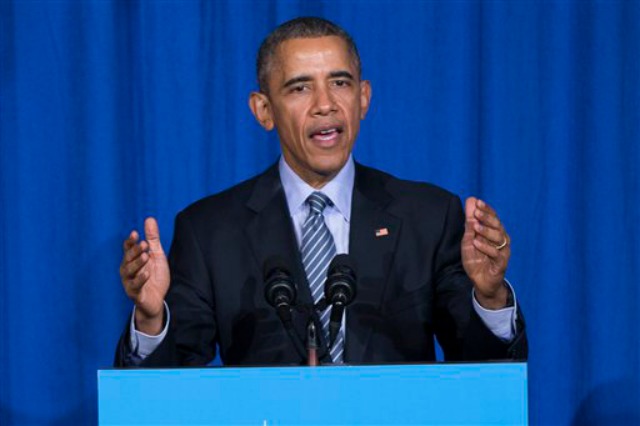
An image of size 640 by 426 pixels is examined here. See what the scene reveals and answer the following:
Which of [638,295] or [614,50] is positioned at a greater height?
[614,50]

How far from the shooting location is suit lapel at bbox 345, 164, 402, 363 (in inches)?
73.9

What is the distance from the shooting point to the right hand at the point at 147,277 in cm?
153

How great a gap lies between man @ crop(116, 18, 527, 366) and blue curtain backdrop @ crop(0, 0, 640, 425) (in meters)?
0.68

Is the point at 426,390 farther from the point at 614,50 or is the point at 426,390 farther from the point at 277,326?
the point at 614,50

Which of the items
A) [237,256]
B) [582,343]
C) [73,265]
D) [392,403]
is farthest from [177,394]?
[582,343]

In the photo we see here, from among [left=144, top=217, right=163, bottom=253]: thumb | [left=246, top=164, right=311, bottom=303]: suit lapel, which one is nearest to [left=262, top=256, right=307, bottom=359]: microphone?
[left=144, top=217, right=163, bottom=253]: thumb

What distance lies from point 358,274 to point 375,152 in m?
0.90

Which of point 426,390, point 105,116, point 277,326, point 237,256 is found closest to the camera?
point 426,390

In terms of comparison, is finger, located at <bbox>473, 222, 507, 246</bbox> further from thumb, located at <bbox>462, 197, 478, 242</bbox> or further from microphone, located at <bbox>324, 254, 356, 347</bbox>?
microphone, located at <bbox>324, 254, 356, 347</bbox>

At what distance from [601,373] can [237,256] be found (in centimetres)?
128

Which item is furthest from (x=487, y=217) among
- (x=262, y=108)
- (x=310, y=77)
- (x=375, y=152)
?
(x=375, y=152)

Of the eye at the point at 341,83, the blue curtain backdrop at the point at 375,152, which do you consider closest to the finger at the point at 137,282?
the eye at the point at 341,83

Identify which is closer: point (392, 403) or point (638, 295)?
point (392, 403)

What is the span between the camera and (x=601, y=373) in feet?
9.17
